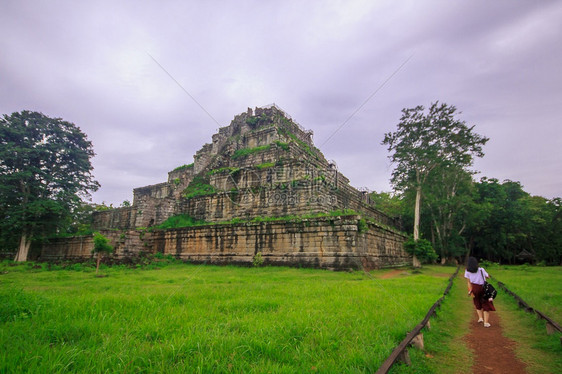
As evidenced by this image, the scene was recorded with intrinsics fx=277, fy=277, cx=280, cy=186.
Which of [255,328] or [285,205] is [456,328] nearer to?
A: [255,328]

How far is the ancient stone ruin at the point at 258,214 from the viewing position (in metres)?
14.1

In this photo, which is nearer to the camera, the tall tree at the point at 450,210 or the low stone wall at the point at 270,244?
the low stone wall at the point at 270,244

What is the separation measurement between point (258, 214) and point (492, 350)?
15.9m

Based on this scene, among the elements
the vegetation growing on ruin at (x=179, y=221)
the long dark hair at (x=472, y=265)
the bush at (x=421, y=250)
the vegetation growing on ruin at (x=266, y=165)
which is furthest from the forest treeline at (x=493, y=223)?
the long dark hair at (x=472, y=265)

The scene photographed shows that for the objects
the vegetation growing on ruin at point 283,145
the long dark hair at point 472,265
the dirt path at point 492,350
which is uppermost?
the vegetation growing on ruin at point 283,145

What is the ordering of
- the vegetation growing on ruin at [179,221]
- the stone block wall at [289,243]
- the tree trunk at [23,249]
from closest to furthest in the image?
1. the stone block wall at [289,243]
2. the tree trunk at [23,249]
3. the vegetation growing on ruin at [179,221]

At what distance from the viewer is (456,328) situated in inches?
196

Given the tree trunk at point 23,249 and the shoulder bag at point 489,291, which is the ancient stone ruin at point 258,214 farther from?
the shoulder bag at point 489,291

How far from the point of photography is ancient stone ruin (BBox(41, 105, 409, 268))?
1412 centimetres

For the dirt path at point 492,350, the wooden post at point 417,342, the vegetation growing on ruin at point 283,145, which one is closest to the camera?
the dirt path at point 492,350

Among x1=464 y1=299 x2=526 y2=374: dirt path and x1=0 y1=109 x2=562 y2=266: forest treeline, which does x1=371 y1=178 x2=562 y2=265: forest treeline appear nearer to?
x1=0 y1=109 x2=562 y2=266: forest treeline

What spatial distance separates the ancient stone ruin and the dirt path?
27.1ft

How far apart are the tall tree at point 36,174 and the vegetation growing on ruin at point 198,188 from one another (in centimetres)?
743

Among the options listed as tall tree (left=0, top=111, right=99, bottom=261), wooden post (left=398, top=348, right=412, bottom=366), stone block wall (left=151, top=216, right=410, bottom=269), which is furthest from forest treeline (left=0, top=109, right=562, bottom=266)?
wooden post (left=398, top=348, right=412, bottom=366)
